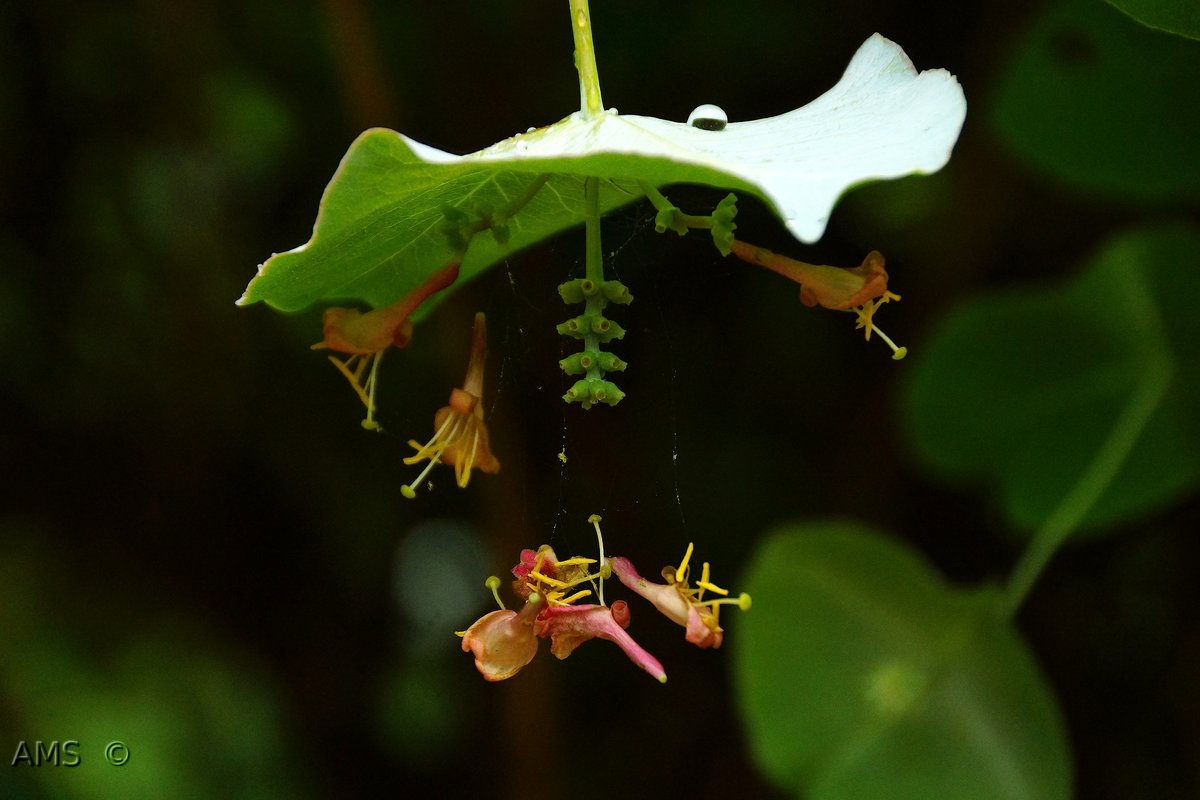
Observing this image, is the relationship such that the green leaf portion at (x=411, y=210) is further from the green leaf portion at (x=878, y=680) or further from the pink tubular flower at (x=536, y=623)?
the green leaf portion at (x=878, y=680)

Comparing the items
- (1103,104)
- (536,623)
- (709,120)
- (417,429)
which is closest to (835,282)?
(709,120)

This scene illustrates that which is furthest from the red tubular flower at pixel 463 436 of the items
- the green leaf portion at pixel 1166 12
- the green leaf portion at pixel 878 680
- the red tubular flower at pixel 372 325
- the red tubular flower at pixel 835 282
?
the green leaf portion at pixel 878 680

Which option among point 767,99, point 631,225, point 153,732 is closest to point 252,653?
point 153,732

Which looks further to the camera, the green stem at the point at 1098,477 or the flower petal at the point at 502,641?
the green stem at the point at 1098,477

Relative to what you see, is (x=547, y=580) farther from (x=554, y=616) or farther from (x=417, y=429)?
(x=417, y=429)

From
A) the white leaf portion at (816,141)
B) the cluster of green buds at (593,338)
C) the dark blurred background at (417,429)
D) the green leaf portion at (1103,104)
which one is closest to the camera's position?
the white leaf portion at (816,141)

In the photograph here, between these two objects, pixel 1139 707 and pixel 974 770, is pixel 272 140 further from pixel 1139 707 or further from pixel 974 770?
pixel 1139 707

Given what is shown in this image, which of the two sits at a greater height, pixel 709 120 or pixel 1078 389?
pixel 709 120

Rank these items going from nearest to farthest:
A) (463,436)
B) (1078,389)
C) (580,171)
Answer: (580,171) < (463,436) < (1078,389)
